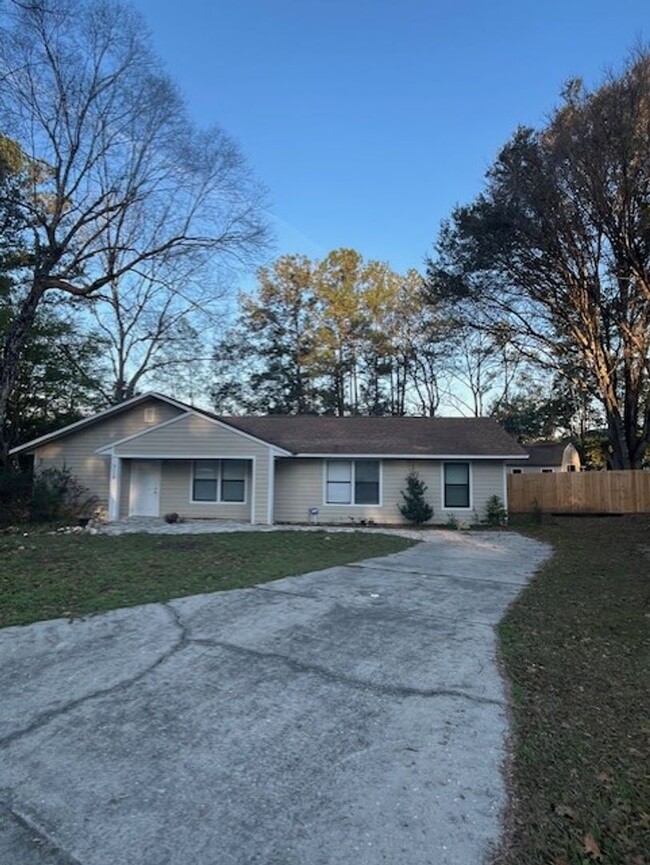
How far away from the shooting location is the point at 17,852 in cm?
239

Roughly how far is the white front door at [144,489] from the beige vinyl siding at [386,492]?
12.7 ft

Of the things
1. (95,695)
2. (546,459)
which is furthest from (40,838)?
(546,459)

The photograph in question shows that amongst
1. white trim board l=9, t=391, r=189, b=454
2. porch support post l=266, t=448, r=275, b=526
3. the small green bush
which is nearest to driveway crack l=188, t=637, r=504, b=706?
porch support post l=266, t=448, r=275, b=526

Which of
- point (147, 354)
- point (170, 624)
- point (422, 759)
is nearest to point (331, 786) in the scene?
point (422, 759)

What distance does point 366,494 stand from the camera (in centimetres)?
1738

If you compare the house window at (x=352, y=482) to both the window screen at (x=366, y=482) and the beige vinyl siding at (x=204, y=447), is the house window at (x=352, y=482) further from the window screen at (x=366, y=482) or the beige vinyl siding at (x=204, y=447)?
the beige vinyl siding at (x=204, y=447)

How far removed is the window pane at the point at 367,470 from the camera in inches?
686

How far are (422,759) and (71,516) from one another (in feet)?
54.7

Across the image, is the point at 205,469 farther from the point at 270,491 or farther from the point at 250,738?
the point at 250,738

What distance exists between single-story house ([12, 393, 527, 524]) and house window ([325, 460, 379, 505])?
0.10 feet

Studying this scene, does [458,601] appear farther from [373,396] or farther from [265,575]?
[373,396]

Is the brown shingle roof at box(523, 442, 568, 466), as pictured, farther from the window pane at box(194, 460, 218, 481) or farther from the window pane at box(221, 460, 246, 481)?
the window pane at box(194, 460, 218, 481)

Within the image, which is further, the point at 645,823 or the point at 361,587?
the point at 361,587

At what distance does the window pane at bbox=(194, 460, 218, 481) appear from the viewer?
17422 millimetres
